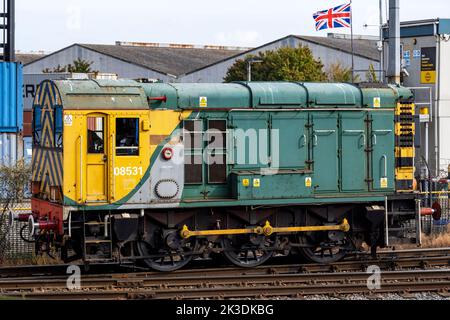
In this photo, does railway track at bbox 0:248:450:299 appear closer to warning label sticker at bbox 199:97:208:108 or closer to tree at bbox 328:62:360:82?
warning label sticker at bbox 199:97:208:108

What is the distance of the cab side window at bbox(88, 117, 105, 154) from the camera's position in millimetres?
14602

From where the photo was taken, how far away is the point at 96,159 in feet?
48.0

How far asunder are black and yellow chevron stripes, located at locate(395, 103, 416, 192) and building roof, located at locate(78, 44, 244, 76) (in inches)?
1566

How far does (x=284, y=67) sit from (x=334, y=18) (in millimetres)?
11955

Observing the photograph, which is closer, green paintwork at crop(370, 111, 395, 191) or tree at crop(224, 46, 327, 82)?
green paintwork at crop(370, 111, 395, 191)

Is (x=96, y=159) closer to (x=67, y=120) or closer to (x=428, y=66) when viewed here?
(x=67, y=120)

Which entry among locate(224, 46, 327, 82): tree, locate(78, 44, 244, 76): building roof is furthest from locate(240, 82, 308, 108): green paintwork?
locate(78, 44, 244, 76): building roof

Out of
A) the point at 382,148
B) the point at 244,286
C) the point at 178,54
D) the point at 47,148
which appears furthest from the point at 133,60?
the point at 244,286

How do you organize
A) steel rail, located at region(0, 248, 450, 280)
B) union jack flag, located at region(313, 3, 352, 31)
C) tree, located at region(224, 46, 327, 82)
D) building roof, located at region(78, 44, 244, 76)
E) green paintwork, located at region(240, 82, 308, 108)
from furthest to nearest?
1. building roof, located at region(78, 44, 244, 76)
2. tree, located at region(224, 46, 327, 82)
3. union jack flag, located at region(313, 3, 352, 31)
4. green paintwork, located at region(240, 82, 308, 108)
5. steel rail, located at region(0, 248, 450, 280)

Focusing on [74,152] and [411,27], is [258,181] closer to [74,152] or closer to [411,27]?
[74,152]

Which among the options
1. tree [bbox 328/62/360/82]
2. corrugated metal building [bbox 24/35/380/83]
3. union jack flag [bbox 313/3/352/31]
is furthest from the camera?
corrugated metal building [bbox 24/35/380/83]

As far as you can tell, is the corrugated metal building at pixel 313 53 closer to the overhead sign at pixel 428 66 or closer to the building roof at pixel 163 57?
the building roof at pixel 163 57

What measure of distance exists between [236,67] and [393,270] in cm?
4068

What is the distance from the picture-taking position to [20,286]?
13695mm
